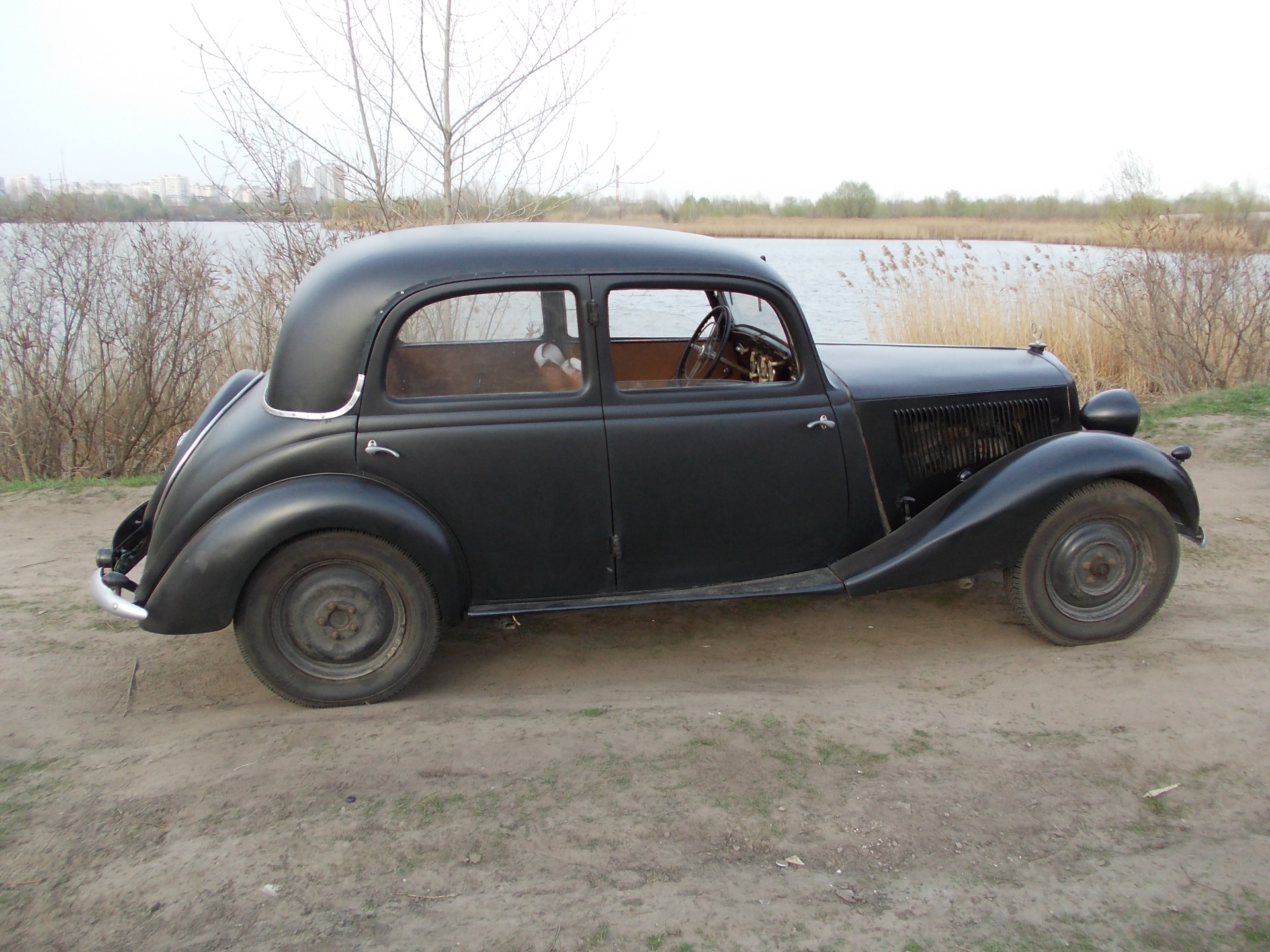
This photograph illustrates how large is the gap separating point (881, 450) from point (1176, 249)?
764 centimetres

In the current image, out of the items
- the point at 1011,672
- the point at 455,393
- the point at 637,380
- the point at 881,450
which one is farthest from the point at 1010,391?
the point at 455,393

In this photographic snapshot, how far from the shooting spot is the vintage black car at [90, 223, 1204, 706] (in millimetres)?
3529

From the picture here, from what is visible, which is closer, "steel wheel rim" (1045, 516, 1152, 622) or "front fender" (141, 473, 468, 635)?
"front fender" (141, 473, 468, 635)

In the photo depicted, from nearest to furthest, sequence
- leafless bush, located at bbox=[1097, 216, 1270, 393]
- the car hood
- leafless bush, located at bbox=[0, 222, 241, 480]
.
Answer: the car hood < leafless bush, located at bbox=[0, 222, 241, 480] < leafless bush, located at bbox=[1097, 216, 1270, 393]

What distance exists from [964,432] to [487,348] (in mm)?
2243

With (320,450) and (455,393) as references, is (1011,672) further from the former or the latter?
(320,450)

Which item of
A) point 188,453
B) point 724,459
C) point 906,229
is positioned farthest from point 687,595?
point 906,229

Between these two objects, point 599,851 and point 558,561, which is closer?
point 599,851

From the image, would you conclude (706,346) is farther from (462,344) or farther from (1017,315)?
(1017,315)

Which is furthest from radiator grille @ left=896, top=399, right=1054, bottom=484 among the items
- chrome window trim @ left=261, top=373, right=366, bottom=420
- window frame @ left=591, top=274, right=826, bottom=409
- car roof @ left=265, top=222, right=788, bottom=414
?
chrome window trim @ left=261, top=373, right=366, bottom=420

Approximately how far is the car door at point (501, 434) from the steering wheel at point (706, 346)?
0.78 meters

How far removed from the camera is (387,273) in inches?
142

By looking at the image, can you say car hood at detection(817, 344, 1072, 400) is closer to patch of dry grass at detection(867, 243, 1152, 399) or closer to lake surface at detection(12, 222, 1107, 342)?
lake surface at detection(12, 222, 1107, 342)

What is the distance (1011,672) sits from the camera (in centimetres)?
388
